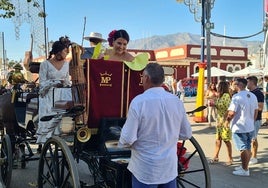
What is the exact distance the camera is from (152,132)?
10.0 ft

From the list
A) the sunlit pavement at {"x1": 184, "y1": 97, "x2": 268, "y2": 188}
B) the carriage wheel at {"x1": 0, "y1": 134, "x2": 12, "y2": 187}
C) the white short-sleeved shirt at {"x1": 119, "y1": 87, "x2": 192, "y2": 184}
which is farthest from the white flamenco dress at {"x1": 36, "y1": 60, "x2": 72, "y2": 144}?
the sunlit pavement at {"x1": 184, "y1": 97, "x2": 268, "y2": 188}

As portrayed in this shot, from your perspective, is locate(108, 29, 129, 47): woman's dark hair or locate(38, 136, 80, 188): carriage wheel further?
locate(108, 29, 129, 47): woman's dark hair

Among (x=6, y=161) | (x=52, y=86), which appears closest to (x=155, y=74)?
(x=52, y=86)

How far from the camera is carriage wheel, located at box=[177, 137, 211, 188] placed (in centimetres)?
418

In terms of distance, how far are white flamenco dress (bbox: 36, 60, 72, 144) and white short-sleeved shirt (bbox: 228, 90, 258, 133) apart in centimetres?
301

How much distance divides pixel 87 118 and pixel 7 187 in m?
2.09

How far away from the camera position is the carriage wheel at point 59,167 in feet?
11.6

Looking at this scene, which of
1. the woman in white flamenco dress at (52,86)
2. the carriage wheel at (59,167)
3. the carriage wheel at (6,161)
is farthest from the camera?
the carriage wheel at (6,161)

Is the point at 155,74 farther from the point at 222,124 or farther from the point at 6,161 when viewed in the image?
the point at 222,124

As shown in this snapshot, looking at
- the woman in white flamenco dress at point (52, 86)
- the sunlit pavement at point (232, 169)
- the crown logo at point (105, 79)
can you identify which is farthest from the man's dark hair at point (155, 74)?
the sunlit pavement at point (232, 169)

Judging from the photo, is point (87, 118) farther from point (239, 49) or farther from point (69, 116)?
point (239, 49)

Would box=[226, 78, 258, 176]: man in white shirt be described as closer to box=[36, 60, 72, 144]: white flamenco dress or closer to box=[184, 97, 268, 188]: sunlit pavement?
box=[184, 97, 268, 188]: sunlit pavement

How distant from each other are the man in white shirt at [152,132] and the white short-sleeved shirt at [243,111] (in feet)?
12.1

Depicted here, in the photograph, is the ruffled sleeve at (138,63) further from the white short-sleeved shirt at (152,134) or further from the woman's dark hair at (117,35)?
the white short-sleeved shirt at (152,134)
